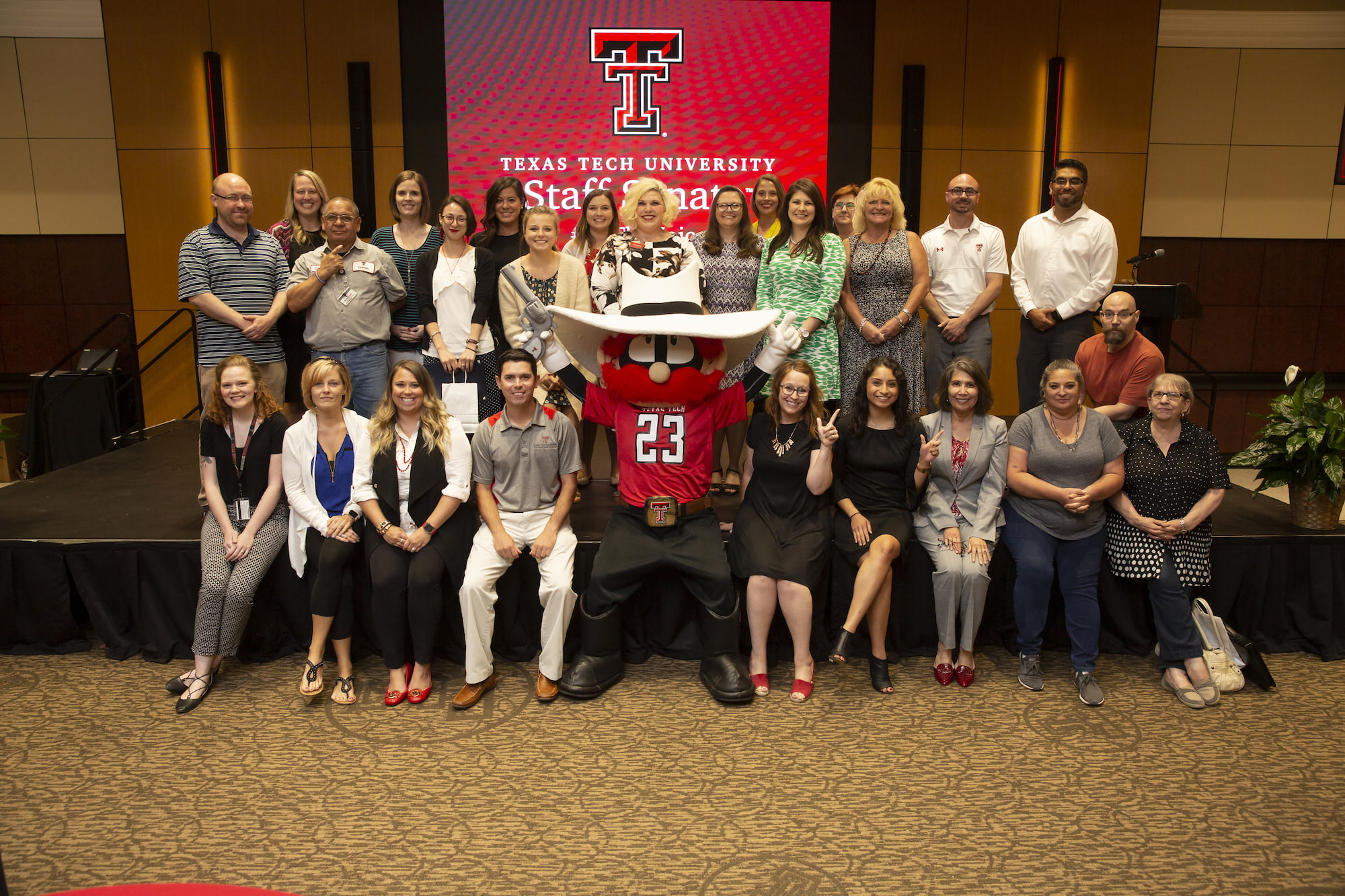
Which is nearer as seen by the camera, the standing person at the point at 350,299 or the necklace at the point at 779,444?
the necklace at the point at 779,444

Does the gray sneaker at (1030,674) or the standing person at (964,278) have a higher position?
the standing person at (964,278)

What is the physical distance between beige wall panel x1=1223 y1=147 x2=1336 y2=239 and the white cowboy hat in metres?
6.45

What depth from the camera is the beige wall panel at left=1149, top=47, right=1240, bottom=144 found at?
738 cm

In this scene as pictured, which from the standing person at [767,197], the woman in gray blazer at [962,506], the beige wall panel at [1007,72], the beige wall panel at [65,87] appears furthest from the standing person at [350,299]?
the beige wall panel at [1007,72]

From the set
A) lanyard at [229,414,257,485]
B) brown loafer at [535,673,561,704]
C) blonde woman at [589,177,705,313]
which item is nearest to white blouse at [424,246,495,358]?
blonde woman at [589,177,705,313]

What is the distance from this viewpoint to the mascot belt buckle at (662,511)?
334 centimetres

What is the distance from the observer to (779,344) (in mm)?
3355

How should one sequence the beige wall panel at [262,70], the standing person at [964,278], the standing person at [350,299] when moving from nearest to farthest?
the standing person at [350,299]
the standing person at [964,278]
the beige wall panel at [262,70]

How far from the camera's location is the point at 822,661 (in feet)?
11.8

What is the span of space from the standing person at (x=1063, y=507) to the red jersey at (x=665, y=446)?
1206mm

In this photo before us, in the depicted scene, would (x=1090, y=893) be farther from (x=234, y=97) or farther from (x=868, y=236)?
(x=234, y=97)

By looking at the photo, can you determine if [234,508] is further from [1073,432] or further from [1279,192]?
[1279,192]

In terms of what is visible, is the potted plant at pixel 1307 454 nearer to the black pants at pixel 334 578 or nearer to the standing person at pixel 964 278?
the standing person at pixel 964 278

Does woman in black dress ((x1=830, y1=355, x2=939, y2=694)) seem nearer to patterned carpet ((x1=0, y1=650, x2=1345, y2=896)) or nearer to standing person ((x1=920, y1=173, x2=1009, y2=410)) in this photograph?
patterned carpet ((x1=0, y1=650, x2=1345, y2=896))
